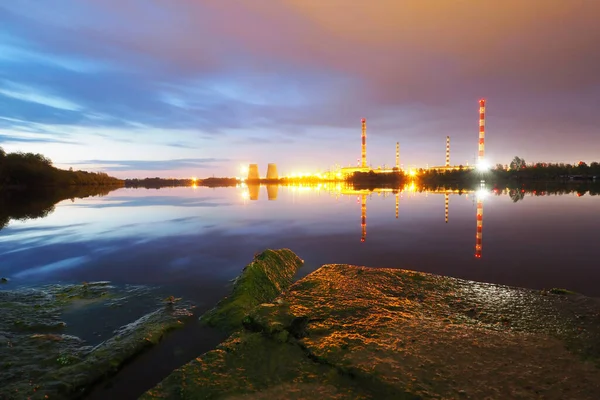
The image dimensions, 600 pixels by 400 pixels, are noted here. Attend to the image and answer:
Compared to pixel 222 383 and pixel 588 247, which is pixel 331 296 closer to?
pixel 222 383

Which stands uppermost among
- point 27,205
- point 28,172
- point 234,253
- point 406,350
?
point 28,172

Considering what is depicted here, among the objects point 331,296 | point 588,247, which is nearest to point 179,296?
point 331,296

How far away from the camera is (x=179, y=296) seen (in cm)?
783

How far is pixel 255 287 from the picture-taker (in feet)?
25.0

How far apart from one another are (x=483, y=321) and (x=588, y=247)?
11.5 m

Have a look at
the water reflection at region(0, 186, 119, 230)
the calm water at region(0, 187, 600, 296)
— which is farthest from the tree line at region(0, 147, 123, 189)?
the calm water at region(0, 187, 600, 296)

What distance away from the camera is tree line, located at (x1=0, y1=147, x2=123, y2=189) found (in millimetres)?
78069

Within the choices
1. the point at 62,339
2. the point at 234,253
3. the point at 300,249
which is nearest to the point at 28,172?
the point at 234,253

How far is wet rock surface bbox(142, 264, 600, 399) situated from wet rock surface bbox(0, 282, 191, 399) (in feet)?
5.15

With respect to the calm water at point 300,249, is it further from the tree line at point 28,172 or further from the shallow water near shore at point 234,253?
the tree line at point 28,172

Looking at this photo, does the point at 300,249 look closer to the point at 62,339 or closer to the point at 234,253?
the point at 234,253

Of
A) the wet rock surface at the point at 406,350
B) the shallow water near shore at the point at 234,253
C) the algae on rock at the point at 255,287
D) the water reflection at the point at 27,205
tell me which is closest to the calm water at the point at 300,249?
the shallow water near shore at the point at 234,253

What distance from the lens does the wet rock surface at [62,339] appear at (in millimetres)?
4164

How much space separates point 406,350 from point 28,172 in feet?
367
